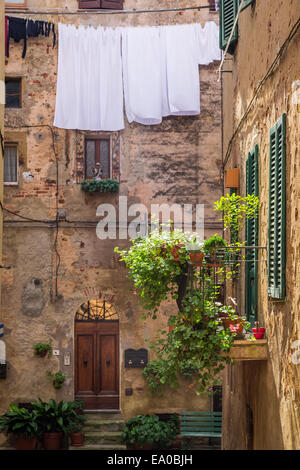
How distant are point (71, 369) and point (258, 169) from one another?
779cm

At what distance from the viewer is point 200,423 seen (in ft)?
43.4

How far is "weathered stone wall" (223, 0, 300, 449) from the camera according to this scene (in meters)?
5.44

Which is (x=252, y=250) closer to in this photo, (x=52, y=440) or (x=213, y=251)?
(x=213, y=251)

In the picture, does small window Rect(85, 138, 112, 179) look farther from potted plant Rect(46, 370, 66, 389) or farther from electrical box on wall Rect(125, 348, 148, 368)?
potted plant Rect(46, 370, 66, 389)

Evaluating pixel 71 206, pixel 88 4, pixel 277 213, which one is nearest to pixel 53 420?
pixel 71 206

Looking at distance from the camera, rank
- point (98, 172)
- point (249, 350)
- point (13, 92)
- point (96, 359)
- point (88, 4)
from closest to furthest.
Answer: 1. point (249, 350)
2. point (98, 172)
3. point (96, 359)
4. point (13, 92)
5. point (88, 4)

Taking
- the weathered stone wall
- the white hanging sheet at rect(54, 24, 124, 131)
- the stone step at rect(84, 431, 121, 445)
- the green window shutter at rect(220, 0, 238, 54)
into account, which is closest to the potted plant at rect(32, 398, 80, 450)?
the stone step at rect(84, 431, 121, 445)

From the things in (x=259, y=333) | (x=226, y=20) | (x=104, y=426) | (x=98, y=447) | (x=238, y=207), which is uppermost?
(x=226, y=20)

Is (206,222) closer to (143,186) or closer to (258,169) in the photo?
(143,186)

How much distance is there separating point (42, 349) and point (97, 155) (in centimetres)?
425

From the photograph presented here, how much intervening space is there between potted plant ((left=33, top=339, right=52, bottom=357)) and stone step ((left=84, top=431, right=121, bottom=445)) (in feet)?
5.99
